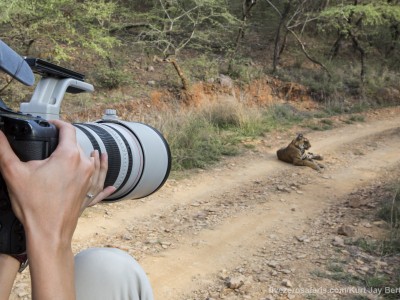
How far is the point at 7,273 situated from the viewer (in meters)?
0.80

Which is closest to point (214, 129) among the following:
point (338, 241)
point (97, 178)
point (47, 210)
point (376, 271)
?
point (338, 241)

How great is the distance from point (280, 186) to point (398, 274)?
75.7 inches

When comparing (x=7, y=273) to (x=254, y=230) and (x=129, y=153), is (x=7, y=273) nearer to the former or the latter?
(x=129, y=153)

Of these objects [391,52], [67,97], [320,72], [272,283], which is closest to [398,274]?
[272,283]

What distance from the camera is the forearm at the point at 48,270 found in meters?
0.71

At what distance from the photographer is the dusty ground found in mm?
2621

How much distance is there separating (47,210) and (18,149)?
5.3 inches

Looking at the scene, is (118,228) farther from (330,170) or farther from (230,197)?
(330,170)

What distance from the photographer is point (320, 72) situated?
10844 mm

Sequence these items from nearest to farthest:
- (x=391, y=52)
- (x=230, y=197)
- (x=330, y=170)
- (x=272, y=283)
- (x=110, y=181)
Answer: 1. (x=110, y=181)
2. (x=272, y=283)
3. (x=230, y=197)
4. (x=330, y=170)
5. (x=391, y=52)

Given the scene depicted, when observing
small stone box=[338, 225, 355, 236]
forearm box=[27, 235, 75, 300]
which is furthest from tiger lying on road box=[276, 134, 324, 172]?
forearm box=[27, 235, 75, 300]

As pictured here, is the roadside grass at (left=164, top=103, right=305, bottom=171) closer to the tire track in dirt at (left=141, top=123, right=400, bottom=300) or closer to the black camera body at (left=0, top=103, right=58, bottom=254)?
the tire track in dirt at (left=141, top=123, right=400, bottom=300)

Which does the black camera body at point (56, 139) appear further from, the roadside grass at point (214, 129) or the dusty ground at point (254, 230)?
the roadside grass at point (214, 129)

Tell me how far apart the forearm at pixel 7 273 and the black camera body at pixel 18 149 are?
0.8 inches
